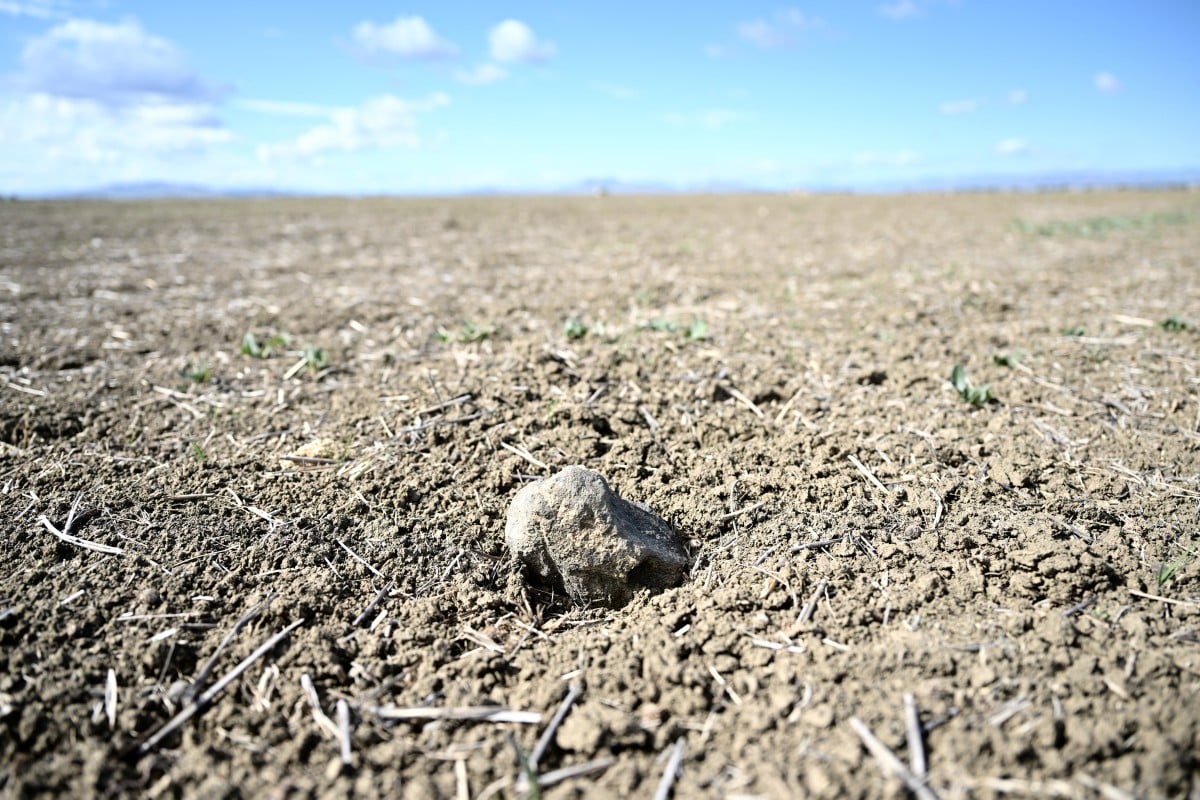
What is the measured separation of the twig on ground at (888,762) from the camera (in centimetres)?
176

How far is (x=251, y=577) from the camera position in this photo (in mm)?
2627

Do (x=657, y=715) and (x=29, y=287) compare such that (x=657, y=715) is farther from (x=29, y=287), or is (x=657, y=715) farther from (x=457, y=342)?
(x=29, y=287)

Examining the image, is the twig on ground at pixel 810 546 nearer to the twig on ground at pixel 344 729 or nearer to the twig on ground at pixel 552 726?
the twig on ground at pixel 552 726

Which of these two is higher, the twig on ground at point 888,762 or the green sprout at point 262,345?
the green sprout at point 262,345

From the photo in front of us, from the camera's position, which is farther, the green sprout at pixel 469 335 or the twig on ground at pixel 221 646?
the green sprout at pixel 469 335

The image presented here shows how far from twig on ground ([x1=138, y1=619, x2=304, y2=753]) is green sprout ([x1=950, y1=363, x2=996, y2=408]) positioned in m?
3.61

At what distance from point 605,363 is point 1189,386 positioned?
11.6 ft

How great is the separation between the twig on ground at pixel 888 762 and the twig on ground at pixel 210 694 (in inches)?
69.7

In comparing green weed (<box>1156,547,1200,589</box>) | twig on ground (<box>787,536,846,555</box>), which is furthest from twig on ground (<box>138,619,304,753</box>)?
green weed (<box>1156,547,1200,589</box>)

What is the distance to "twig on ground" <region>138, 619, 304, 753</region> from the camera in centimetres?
203

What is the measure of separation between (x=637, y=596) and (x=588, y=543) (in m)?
0.28

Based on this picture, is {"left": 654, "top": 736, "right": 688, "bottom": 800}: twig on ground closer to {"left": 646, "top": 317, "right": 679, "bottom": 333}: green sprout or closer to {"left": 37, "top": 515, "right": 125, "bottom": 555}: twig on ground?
{"left": 37, "top": 515, "right": 125, "bottom": 555}: twig on ground

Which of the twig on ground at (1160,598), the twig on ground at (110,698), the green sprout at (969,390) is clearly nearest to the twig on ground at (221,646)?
the twig on ground at (110,698)

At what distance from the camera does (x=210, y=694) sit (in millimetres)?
2160
